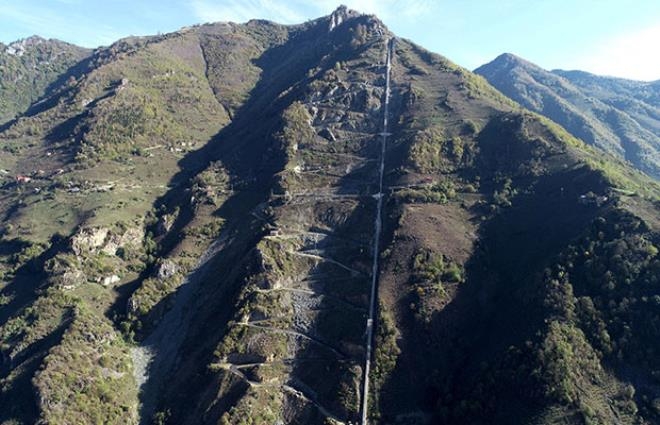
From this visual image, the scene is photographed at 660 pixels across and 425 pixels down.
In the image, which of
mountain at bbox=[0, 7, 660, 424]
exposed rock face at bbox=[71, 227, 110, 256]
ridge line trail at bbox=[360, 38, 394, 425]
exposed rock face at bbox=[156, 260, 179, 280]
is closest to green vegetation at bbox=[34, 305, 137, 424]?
mountain at bbox=[0, 7, 660, 424]

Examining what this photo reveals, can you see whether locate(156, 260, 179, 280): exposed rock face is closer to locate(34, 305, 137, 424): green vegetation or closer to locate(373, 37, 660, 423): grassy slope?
locate(34, 305, 137, 424): green vegetation

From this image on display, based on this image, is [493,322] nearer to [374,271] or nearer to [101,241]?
[374,271]

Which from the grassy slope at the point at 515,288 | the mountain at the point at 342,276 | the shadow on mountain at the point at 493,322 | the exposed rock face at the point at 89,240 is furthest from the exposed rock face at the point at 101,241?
the shadow on mountain at the point at 493,322

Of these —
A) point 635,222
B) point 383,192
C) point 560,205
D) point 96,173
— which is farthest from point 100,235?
point 635,222

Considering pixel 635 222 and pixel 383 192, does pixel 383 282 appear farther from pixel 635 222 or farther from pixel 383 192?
pixel 635 222

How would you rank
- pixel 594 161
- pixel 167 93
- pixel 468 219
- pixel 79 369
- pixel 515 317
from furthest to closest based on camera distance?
pixel 167 93 < pixel 594 161 < pixel 468 219 < pixel 79 369 < pixel 515 317

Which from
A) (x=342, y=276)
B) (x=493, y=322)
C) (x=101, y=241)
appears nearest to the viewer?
(x=493, y=322)

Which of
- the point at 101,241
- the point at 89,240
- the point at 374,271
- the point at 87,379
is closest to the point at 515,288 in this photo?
the point at 374,271

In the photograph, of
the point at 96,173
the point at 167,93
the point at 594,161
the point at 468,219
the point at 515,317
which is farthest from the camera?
the point at 167,93

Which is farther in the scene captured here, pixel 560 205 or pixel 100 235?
pixel 100 235
